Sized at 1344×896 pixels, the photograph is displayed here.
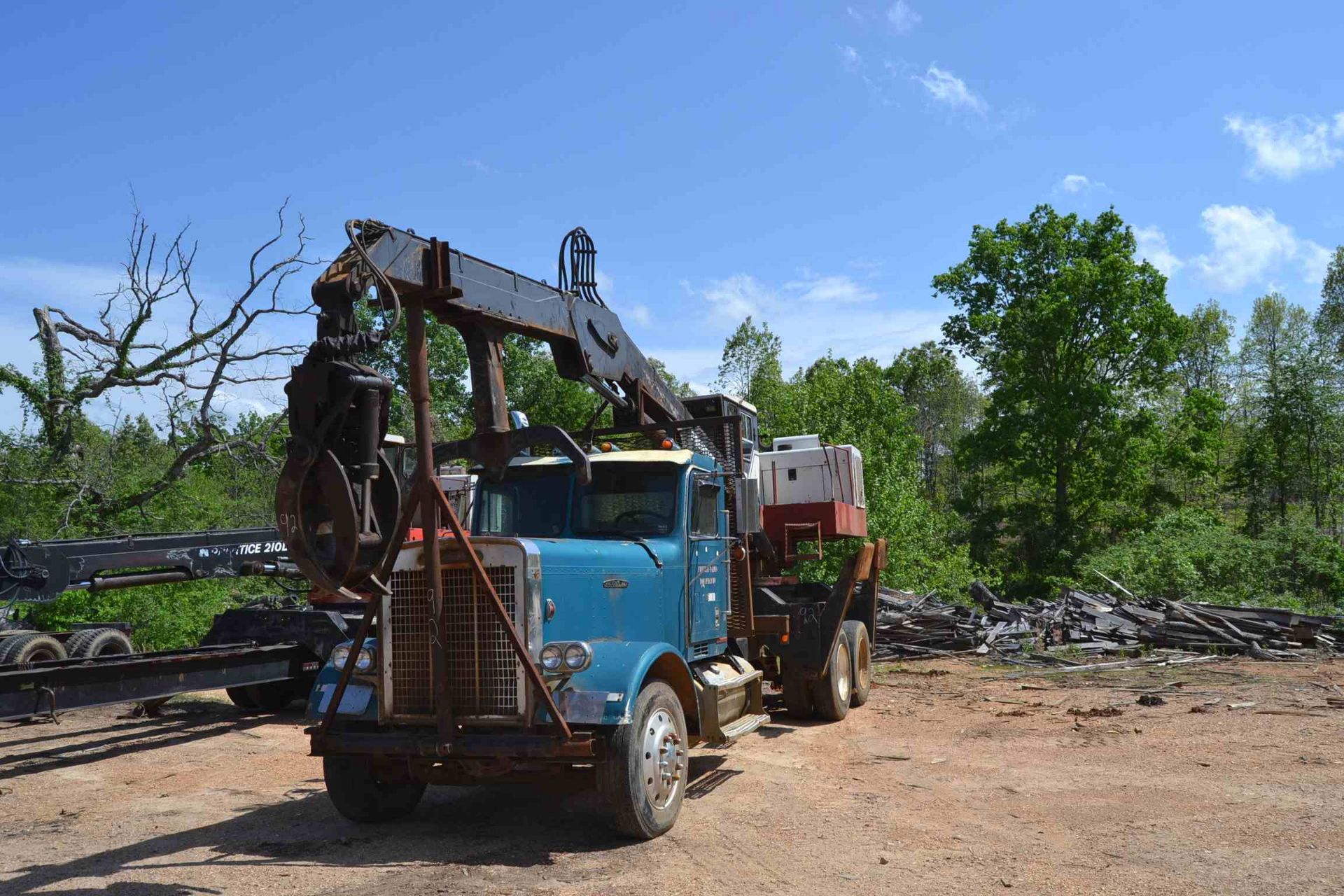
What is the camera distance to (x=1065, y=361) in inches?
1444

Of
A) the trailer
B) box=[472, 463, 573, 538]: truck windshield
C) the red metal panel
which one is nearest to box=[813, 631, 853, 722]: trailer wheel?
the red metal panel

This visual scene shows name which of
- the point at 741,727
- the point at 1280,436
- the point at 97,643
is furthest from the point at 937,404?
the point at 741,727

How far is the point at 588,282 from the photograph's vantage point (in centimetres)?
875

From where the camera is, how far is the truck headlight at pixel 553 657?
6676mm

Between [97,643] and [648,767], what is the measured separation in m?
10.8

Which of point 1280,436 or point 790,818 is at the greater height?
point 1280,436

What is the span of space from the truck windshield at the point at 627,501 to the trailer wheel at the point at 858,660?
206 inches

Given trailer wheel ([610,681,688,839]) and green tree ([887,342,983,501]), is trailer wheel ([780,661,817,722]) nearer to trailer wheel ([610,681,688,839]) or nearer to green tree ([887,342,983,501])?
trailer wheel ([610,681,688,839])

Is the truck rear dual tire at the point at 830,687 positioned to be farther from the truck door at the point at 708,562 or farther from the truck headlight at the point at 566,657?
the truck headlight at the point at 566,657

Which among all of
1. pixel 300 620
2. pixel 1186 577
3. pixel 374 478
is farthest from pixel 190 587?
pixel 1186 577

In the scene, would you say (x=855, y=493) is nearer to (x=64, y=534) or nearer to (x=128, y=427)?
(x=64, y=534)

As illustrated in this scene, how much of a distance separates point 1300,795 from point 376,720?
6.62m

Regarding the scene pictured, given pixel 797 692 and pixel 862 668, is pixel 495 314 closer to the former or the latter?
pixel 797 692

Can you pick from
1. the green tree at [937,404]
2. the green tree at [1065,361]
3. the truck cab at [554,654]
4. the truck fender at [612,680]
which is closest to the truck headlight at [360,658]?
the truck cab at [554,654]
